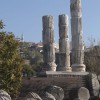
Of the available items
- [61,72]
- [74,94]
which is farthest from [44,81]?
[61,72]

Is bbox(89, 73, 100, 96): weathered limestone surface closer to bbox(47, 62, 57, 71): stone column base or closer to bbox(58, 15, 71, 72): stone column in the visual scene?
bbox(58, 15, 71, 72): stone column

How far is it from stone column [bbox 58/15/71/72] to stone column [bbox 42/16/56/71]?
2.24 feet

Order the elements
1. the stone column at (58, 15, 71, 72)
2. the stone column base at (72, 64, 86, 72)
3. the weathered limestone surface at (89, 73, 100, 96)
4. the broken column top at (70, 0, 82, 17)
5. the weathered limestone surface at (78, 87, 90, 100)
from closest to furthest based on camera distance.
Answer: the weathered limestone surface at (78, 87, 90, 100), the weathered limestone surface at (89, 73, 100, 96), the stone column base at (72, 64, 86, 72), the broken column top at (70, 0, 82, 17), the stone column at (58, 15, 71, 72)

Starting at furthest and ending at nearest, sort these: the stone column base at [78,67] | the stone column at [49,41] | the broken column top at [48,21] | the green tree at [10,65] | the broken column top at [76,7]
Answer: the stone column at [49,41] < the broken column top at [48,21] < the broken column top at [76,7] < the stone column base at [78,67] < the green tree at [10,65]

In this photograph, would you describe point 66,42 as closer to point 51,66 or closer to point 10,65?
point 51,66

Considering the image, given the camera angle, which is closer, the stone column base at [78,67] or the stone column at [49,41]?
the stone column base at [78,67]

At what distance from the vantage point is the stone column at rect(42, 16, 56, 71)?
32.2 metres

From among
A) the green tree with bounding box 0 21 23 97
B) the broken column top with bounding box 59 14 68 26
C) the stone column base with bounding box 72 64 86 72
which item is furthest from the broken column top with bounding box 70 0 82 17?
the green tree with bounding box 0 21 23 97

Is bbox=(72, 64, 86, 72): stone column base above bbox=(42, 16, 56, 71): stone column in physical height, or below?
below

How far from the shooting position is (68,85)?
78.1 feet

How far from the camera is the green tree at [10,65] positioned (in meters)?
18.5

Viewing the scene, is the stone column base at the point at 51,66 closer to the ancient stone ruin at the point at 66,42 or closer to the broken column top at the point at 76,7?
the ancient stone ruin at the point at 66,42

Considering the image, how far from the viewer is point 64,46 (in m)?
32.0

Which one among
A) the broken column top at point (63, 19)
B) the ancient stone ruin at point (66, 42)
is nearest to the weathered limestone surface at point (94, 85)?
the ancient stone ruin at point (66, 42)
